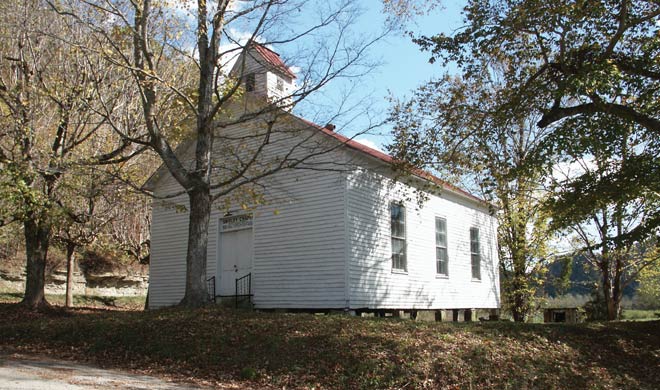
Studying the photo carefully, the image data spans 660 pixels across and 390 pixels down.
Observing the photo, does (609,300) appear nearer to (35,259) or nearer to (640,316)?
(35,259)

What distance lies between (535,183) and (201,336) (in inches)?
616

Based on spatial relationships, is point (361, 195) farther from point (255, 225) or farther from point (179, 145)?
point (179, 145)

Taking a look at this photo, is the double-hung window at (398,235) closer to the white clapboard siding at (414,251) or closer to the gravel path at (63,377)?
the white clapboard siding at (414,251)

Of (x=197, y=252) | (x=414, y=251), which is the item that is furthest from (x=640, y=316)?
(x=197, y=252)

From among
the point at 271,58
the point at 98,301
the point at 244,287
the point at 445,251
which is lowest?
the point at 98,301

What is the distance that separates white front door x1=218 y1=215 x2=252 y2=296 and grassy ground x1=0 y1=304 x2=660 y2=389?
14.6 ft

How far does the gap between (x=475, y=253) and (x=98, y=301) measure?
58.4ft

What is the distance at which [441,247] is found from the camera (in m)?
20.1

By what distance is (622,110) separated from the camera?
12.2 metres

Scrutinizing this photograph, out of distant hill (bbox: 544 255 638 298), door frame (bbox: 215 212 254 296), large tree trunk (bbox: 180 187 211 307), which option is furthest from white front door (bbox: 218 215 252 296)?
distant hill (bbox: 544 255 638 298)

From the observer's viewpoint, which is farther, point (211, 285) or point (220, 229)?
point (220, 229)

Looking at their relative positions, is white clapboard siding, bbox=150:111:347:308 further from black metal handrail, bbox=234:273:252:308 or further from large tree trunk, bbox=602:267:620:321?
large tree trunk, bbox=602:267:620:321

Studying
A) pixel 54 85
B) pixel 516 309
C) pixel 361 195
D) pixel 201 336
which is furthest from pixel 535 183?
pixel 54 85

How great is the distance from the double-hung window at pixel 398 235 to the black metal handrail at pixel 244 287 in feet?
14.5
